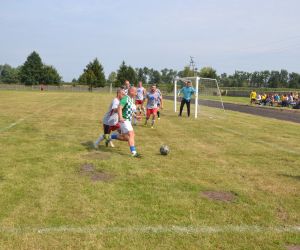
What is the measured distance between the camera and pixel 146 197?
5.93 metres

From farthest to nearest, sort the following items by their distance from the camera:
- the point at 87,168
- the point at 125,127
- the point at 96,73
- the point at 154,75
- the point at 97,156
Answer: the point at 154,75, the point at 96,73, the point at 125,127, the point at 97,156, the point at 87,168

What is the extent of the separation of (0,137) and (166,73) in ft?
472

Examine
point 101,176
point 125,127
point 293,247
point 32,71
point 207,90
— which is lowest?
point 293,247

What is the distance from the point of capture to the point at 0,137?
446 inches

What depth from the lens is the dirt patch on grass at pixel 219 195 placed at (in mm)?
6035

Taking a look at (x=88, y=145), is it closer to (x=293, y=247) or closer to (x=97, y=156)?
(x=97, y=156)

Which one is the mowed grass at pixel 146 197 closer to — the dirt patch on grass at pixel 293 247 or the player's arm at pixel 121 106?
the dirt patch on grass at pixel 293 247

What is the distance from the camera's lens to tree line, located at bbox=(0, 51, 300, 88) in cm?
8675

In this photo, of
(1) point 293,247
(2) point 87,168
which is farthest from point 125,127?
(1) point 293,247

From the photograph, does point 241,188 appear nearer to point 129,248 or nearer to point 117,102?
point 129,248

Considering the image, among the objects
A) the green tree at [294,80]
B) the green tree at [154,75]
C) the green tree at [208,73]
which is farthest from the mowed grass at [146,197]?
the green tree at [154,75]

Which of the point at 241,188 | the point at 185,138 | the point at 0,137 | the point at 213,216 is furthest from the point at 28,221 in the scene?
the point at 185,138

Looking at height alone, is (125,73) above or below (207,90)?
above

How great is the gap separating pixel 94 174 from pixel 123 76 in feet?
261
